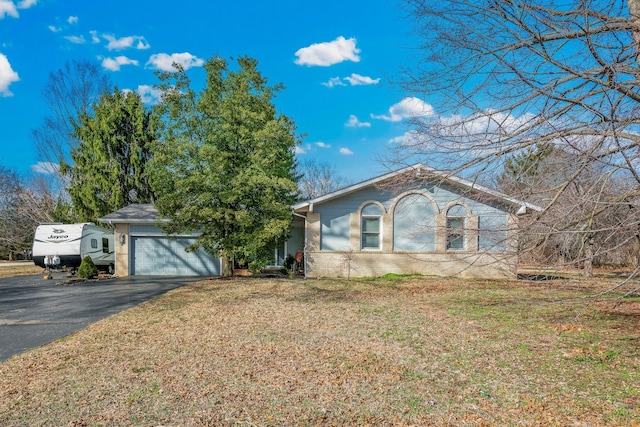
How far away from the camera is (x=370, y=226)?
15453 mm

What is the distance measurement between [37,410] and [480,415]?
3.98 metres

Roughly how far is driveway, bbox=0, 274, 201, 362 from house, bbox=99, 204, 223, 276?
0.88 m

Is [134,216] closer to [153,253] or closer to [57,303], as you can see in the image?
[153,253]

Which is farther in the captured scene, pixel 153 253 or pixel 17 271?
pixel 17 271

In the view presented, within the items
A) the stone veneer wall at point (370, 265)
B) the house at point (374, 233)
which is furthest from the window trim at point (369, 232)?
the stone veneer wall at point (370, 265)

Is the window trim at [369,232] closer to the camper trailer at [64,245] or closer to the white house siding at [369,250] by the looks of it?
the white house siding at [369,250]

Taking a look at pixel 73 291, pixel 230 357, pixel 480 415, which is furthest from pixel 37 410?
pixel 73 291

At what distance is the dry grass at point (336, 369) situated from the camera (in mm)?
3773

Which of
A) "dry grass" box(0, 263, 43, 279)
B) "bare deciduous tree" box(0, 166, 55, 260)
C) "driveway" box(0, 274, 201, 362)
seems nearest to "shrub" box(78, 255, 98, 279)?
"driveway" box(0, 274, 201, 362)

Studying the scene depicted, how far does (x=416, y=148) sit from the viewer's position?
18.2 ft

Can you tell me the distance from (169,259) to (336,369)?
1433cm

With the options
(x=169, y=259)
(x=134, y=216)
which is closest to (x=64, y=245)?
(x=134, y=216)

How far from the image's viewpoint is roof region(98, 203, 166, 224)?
17172 mm

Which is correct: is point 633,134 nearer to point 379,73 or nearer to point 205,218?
point 379,73
